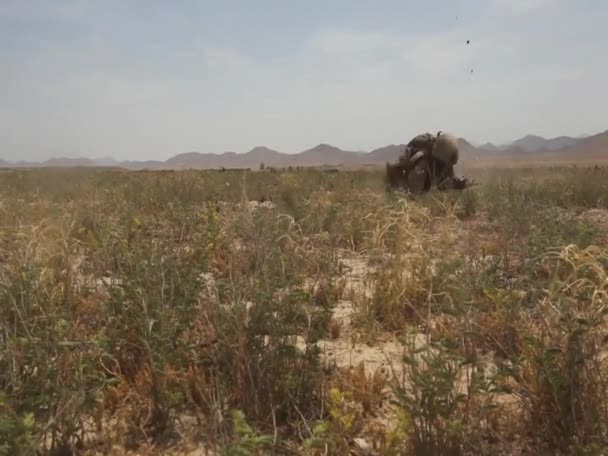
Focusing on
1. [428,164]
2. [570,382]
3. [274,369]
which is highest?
[428,164]

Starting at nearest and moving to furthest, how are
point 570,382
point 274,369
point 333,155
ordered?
point 570,382
point 274,369
point 333,155

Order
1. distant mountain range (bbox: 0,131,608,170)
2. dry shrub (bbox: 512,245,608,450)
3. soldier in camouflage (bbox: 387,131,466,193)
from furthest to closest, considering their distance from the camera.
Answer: distant mountain range (bbox: 0,131,608,170)
soldier in camouflage (bbox: 387,131,466,193)
dry shrub (bbox: 512,245,608,450)

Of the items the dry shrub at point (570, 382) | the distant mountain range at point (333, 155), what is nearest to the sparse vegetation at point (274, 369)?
the dry shrub at point (570, 382)

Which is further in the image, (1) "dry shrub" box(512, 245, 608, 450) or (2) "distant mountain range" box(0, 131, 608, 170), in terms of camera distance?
(2) "distant mountain range" box(0, 131, 608, 170)

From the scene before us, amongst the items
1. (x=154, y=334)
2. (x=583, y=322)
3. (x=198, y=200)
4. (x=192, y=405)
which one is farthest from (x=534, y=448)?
(x=198, y=200)

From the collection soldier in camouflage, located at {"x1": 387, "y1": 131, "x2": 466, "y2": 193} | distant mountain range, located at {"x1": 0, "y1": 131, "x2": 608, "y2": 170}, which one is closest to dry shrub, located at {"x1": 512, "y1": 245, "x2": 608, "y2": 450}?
soldier in camouflage, located at {"x1": 387, "y1": 131, "x2": 466, "y2": 193}

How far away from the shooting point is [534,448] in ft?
7.07

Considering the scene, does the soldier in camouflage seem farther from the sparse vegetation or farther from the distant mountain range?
the distant mountain range

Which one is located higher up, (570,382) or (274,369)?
(570,382)

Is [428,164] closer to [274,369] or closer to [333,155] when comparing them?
[274,369]

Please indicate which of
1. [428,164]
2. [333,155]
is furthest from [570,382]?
[333,155]

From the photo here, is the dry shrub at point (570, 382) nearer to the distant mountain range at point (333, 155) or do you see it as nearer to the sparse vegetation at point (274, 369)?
the sparse vegetation at point (274, 369)

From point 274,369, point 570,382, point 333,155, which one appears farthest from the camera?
point 333,155

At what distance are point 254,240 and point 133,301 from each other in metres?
0.91
